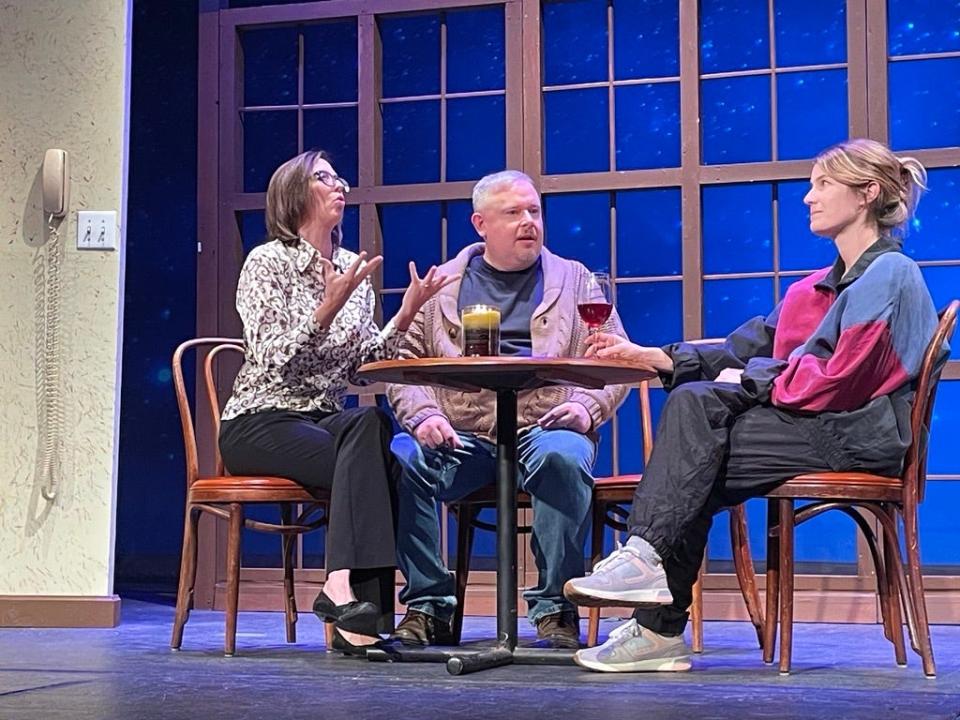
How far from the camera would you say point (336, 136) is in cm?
520

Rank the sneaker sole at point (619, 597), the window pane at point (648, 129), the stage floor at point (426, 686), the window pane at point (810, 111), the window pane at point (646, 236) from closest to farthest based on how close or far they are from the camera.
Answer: the stage floor at point (426, 686)
the sneaker sole at point (619, 597)
the window pane at point (810, 111)
the window pane at point (648, 129)
the window pane at point (646, 236)

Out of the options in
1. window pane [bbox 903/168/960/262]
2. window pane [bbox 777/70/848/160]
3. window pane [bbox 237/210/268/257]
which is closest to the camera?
window pane [bbox 777/70/848/160]

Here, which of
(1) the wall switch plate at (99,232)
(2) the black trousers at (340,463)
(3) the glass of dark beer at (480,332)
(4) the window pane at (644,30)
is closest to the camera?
(3) the glass of dark beer at (480,332)

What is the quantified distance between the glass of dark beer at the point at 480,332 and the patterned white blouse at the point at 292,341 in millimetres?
457

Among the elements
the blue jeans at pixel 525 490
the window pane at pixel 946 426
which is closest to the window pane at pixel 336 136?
the blue jeans at pixel 525 490

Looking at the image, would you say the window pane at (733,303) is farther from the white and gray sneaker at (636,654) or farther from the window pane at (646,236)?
the white and gray sneaker at (636,654)

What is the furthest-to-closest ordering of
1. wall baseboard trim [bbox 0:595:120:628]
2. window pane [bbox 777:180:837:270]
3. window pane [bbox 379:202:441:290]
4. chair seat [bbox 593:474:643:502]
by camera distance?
window pane [bbox 379:202:441:290], window pane [bbox 777:180:837:270], wall baseboard trim [bbox 0:595:120:628], chair seat [bbox 593:474:643:502]

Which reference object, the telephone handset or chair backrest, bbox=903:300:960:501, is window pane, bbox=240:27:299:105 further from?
chair backrest, bbox=903:300:960:501

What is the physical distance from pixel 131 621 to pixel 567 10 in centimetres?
249

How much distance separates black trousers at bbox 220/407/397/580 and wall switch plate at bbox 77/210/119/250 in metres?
1.10

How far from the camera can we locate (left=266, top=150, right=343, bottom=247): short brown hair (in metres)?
3.54

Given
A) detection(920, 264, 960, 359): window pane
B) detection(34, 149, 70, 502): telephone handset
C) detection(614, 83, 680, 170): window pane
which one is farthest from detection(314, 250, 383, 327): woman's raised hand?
detection(920, 264, 960, 359): window pane

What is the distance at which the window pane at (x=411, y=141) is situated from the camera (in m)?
4.85

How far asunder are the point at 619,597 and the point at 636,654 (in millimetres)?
194
